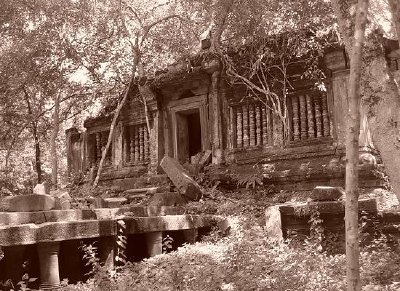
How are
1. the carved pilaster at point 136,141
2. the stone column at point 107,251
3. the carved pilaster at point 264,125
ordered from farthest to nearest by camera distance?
the carved pilaster at point 136,141 → the carved pilaster at point 264,125 → the stone column at point 107,251

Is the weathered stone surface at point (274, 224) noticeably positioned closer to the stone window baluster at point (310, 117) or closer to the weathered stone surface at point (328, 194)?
the weathered stone surface at point (328, 194)

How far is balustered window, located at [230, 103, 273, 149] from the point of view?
10.4 m

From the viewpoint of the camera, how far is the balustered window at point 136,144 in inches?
501

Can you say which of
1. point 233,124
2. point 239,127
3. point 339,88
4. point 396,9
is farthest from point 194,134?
point 396,9

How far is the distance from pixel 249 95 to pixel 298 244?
16.9 feet

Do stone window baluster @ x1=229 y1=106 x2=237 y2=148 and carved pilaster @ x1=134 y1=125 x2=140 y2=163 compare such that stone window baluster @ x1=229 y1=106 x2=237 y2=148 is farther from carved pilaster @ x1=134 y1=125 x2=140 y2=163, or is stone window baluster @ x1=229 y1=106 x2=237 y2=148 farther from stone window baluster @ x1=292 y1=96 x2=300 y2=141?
carved pilaster @ x1=134 y1=125 x2=140 y2=163

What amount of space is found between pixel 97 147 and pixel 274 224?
8.68 metres

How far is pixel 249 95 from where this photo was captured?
1046 centimetres

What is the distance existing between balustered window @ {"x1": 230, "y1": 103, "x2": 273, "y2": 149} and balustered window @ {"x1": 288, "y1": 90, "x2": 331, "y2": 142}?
573 mm

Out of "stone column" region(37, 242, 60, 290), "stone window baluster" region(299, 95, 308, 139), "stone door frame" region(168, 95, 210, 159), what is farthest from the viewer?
"stone door frame" region(168, 95, 210, 159)

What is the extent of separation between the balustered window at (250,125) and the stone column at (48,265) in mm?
6423

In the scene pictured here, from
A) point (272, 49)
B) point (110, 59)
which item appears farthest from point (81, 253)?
point (110, 59)

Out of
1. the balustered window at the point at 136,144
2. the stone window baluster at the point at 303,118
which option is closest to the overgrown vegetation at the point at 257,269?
the stone window baluster at the point at 303,118

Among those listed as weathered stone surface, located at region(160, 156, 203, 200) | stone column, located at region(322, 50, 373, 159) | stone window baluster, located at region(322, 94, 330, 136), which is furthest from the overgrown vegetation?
stone window baluster, located at region(322, 94, 330, 136)
